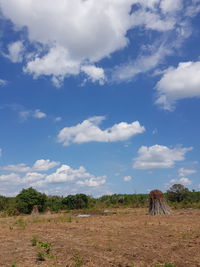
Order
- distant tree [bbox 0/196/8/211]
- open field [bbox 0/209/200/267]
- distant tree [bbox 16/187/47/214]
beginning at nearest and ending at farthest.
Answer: open field [bbox 0/209/200/267]
distant tree [bbox 16/187/47/214]
distant tree [bbox 0/196/8/211]

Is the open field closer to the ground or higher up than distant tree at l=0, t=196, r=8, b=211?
closer to the ground

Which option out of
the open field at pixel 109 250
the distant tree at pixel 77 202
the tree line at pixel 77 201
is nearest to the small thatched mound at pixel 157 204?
the tree line at pixel 77 201

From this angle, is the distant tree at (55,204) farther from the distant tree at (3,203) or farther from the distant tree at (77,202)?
the distant tree at (3,203)

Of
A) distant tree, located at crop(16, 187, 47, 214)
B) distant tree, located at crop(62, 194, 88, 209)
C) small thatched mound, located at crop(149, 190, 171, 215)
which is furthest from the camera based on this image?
distant tree, located at crop(62, 194, 88, 209)

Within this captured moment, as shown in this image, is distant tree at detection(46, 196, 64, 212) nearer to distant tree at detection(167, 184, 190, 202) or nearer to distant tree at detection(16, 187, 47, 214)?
distant tree at detection(16, 187, 47, 214)

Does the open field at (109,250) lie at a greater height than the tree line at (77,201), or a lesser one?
lesser

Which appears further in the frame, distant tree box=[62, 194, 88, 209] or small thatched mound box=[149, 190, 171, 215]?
distant tree box=[62, 194, 88, 209]

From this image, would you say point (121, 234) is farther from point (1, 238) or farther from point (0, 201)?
point (0, 201)

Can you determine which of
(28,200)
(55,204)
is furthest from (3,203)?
(28,200)

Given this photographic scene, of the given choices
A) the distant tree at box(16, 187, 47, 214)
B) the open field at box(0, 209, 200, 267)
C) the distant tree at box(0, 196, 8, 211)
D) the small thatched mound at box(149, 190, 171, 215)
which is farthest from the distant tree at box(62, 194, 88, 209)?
the open field at box(0, 209, 200, 267)

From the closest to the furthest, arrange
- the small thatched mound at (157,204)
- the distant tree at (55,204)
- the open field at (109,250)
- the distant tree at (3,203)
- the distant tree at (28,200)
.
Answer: the open field at (109,250)
the small thatched mound at (157,204)
the distant tree at (28,200)
the distant tree at (55,204)
the distant tree at (3,203)

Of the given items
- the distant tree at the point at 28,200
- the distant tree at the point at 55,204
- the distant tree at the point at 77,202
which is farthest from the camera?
the distant tree at the point at 77,202

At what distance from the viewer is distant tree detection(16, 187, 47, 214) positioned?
2534 cm

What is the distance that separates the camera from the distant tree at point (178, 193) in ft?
94.2
